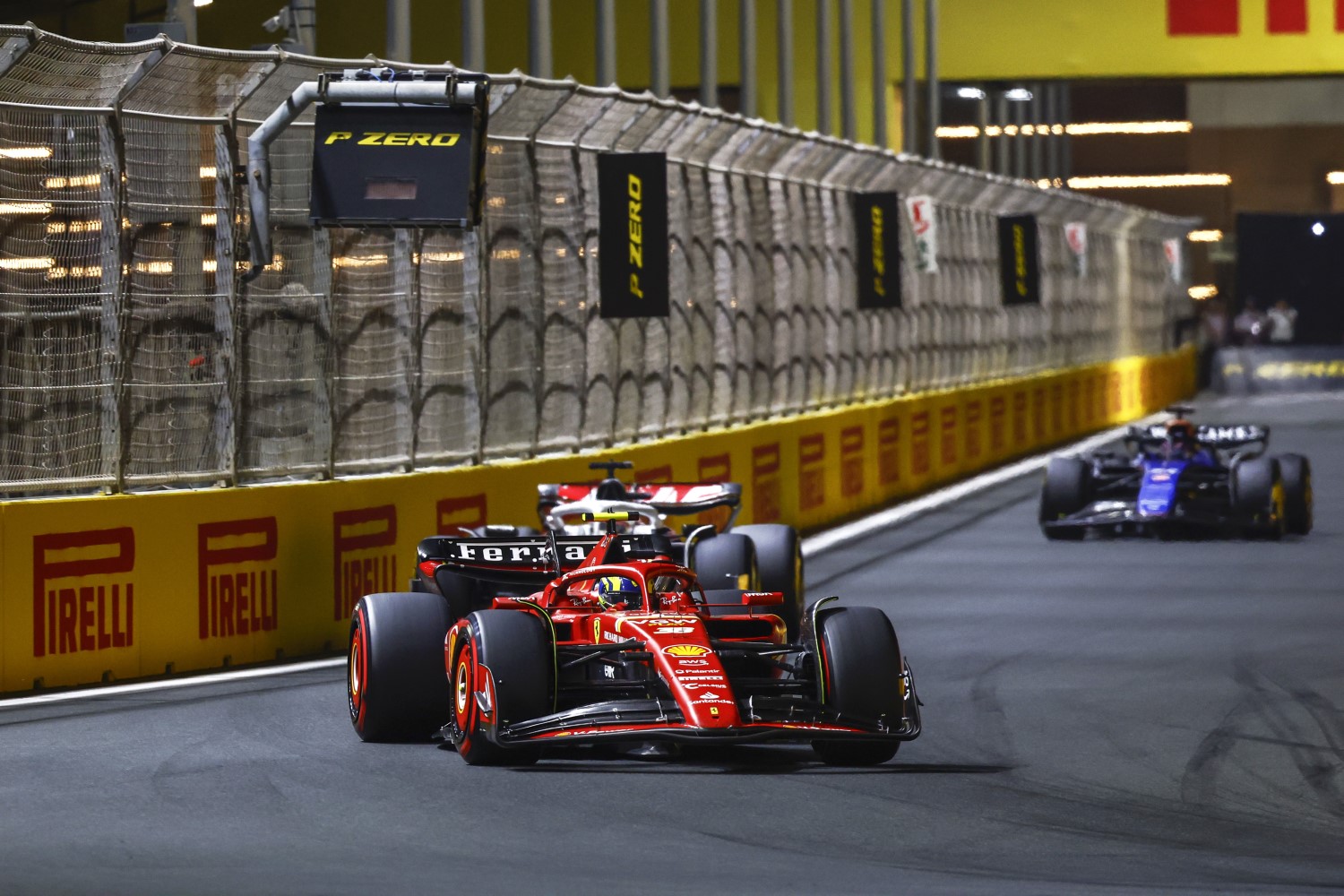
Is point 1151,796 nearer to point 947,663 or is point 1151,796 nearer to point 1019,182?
point 947,663

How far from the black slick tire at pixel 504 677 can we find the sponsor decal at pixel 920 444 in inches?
634

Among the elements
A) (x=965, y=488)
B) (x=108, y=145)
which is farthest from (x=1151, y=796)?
(x=965, y=488)

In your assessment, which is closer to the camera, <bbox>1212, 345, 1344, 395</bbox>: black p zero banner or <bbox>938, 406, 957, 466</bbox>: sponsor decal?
<bbox>938, 406, 957, 466</bbox>: sponsor decal

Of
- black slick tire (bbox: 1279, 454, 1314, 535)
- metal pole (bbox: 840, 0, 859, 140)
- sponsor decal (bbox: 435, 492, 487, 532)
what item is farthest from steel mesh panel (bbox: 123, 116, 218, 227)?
metal pole (bbox: 840, 0, 859, 140)

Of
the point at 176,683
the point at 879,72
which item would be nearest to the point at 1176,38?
the point at 879,72

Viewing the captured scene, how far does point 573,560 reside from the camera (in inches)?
441

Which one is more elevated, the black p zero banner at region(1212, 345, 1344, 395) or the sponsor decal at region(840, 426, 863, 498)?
the black p zero banner at region(1212, 345, 1344, 395)

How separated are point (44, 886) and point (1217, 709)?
18.1 ft

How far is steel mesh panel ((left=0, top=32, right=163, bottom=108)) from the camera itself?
1136 centimetres

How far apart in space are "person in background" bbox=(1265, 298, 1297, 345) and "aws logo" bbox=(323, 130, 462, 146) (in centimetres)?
4917

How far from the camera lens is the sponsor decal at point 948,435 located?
87.4ft

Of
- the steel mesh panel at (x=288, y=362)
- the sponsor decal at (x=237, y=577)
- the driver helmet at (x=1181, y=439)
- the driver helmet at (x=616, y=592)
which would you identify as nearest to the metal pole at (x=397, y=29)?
the steel mesh panel at (x=288, y=362)

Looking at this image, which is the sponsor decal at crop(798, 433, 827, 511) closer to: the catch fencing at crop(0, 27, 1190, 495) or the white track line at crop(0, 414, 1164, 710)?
the white track line at crop(0, 414, 1164, 710)

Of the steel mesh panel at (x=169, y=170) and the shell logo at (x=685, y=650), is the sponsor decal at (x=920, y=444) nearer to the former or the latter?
the steel mesh panel at (x=169, y=170)
